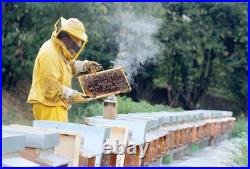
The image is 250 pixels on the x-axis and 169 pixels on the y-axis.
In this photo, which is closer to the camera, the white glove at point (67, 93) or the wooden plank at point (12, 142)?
the wooden plank at point (12, 142)

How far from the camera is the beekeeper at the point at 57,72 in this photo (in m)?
5.65

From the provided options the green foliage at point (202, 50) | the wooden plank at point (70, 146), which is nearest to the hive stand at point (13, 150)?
the wooden plank at point (70, 146)

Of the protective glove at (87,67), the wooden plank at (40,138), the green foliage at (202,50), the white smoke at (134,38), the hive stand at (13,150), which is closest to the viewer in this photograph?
the hive stand at (13,150)

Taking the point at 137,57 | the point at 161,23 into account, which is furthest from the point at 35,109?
the point at 161,23

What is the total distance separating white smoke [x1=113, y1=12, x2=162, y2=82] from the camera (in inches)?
587

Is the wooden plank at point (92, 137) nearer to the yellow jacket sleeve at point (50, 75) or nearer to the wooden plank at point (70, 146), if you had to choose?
the wooden plank at point (70, 146)

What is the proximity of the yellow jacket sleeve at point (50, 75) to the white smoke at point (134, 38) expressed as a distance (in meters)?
8.59

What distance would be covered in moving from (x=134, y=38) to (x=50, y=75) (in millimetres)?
10129

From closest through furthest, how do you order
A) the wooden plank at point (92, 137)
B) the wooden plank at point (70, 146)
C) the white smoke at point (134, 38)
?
1. the wooden plank at point (70, 146)
2. the wooden plank at point (92, 137)
3. the white smoke at point (134, 38)

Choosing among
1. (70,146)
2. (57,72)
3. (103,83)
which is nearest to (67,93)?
(57,72)

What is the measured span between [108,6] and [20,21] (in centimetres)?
256

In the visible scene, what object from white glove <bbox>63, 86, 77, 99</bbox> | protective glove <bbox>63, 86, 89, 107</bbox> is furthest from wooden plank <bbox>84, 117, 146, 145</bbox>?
white glove <bbox>63, 86, 77, 99</bbox>

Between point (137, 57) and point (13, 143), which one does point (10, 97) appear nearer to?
Result: point (137, 57)

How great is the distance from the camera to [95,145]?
4.65 meters
